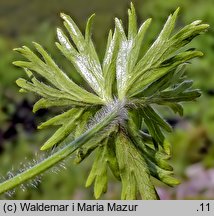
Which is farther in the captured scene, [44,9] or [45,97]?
[44,9]

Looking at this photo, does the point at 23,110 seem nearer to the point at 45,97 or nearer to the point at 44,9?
the point at 45,97

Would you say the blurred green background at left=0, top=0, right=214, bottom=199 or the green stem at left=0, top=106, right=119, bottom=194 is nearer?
the green stem at left=0, top=106, right=119, bottom=194

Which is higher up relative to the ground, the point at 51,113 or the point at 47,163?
the point at 51,113

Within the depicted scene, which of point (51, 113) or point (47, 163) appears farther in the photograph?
point (51, 113)

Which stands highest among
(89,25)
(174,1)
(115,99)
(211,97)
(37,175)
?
(174,1)

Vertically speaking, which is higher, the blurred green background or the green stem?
the blurred green background

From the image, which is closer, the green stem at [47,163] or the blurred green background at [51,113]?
the green stem at [47,163]

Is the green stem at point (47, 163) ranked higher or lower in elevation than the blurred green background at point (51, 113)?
lower

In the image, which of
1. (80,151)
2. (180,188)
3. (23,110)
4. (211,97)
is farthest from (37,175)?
(211,97)
